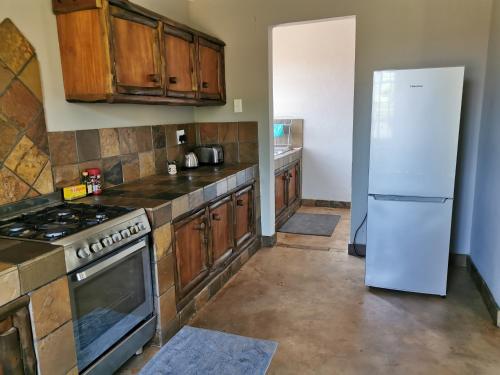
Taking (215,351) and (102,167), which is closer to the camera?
(215,351)

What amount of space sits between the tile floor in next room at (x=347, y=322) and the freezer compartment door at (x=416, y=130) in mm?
824

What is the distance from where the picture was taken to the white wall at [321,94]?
493cm

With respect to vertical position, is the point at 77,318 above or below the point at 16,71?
below

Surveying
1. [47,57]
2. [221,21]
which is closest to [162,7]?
[221,21]

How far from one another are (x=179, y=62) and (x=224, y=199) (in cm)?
112

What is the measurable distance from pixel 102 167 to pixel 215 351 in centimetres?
142

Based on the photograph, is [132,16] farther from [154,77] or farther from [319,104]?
[319,104]

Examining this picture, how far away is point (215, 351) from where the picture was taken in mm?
2189

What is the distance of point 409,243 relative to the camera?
8.86ft

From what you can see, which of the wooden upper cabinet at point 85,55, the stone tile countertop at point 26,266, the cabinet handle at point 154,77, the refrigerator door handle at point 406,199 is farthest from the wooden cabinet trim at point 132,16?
the refrigerator door handle at point 406,199

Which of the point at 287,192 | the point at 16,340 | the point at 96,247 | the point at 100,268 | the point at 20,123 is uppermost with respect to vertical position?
Result: the point at 20,123

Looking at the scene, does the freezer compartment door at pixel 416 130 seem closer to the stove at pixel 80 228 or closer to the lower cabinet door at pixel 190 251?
the lower cabinet door at pixel 190 251

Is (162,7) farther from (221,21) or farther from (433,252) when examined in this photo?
(433,252)

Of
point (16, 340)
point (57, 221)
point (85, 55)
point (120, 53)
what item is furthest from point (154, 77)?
point (16, 340)
